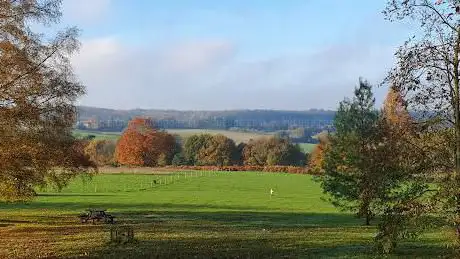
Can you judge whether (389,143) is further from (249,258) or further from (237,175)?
(237,175)

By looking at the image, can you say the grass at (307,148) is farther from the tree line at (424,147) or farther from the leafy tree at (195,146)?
the tree line at (424,147)

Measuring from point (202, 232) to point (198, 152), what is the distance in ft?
311

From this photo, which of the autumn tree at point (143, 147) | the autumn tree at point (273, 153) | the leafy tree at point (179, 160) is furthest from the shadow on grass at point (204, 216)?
the leafy tree at point (179, 160)

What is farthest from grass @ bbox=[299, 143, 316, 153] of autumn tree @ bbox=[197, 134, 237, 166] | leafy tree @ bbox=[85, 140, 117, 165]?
leafy tree @ bbox=[85, 140, 117, 165]

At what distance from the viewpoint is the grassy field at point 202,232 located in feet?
64.8

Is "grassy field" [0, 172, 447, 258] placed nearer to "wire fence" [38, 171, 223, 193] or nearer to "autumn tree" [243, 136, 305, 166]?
"wire fence" [38, 171, 223, 193]

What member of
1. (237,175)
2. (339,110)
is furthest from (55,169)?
(237,175)

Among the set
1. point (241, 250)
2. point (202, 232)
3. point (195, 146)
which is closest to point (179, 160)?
point (195, 146)

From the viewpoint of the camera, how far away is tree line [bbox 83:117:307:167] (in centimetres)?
11825

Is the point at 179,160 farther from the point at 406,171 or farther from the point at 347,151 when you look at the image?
the point at 406,171

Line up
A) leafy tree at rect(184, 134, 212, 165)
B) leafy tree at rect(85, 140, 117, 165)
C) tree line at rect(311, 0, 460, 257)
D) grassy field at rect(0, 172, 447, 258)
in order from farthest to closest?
leafy tree at rect(85, 140, 117, 165) < leafy tree at rect(184, 134, 212, 165) < grassy field at rect(0, 172, 447, 258) < tree line at rect(311, 0, 460, 257)

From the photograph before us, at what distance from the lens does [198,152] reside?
121875 millimetres

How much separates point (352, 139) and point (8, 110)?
1655 cm

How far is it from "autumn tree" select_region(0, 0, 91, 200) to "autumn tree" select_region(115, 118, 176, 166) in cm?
9343
